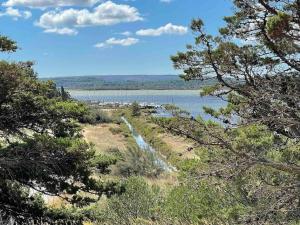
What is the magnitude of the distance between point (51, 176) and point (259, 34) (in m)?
6.35

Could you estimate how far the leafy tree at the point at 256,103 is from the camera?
8.96 metres

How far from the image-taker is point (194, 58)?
1119 cm

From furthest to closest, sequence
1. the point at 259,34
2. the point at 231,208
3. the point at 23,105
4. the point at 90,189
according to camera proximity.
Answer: the point at 90,189
the point at 23,105
the point at 231,208
the point at 259,34

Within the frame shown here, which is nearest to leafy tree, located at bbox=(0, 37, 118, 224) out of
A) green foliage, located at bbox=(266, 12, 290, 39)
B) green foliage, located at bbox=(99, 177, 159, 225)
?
green foliage, located at bbox=(99, 177, 159, 225)

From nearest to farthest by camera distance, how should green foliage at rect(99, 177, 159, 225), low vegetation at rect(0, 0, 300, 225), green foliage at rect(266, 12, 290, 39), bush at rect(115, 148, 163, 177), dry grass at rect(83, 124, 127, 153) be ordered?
green foliage at rect(266, 12, 290, 39) → low vegetation at rect(0, 0, 300, 225) → green foliage at rect(99, 177, 159, 225) → bush at rect(115, 148, 163, 177) → dry grass at rect(83, 124, 127, 153)

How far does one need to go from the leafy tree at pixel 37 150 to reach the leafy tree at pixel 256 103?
3.04 meters

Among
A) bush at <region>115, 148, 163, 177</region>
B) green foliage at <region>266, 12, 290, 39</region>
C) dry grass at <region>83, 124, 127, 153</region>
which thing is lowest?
dry grass at <region>83, 124, 127, 153</region>

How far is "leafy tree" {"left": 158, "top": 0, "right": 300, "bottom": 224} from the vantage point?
896 cm

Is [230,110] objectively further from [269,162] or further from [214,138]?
[269,162]

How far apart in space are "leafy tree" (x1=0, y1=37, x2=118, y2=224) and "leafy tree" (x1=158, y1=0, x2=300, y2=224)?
304cm

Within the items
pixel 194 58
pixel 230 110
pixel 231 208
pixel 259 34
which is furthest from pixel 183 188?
pixel 259 34

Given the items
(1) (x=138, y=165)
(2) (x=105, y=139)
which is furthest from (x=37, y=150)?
(2) (x=105, y=139)

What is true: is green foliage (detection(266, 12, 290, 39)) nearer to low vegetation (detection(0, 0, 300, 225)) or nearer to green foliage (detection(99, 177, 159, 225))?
low vegetation (detection(0, 0, 300, 225))

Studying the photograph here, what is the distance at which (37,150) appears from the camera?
12031 millimetres
